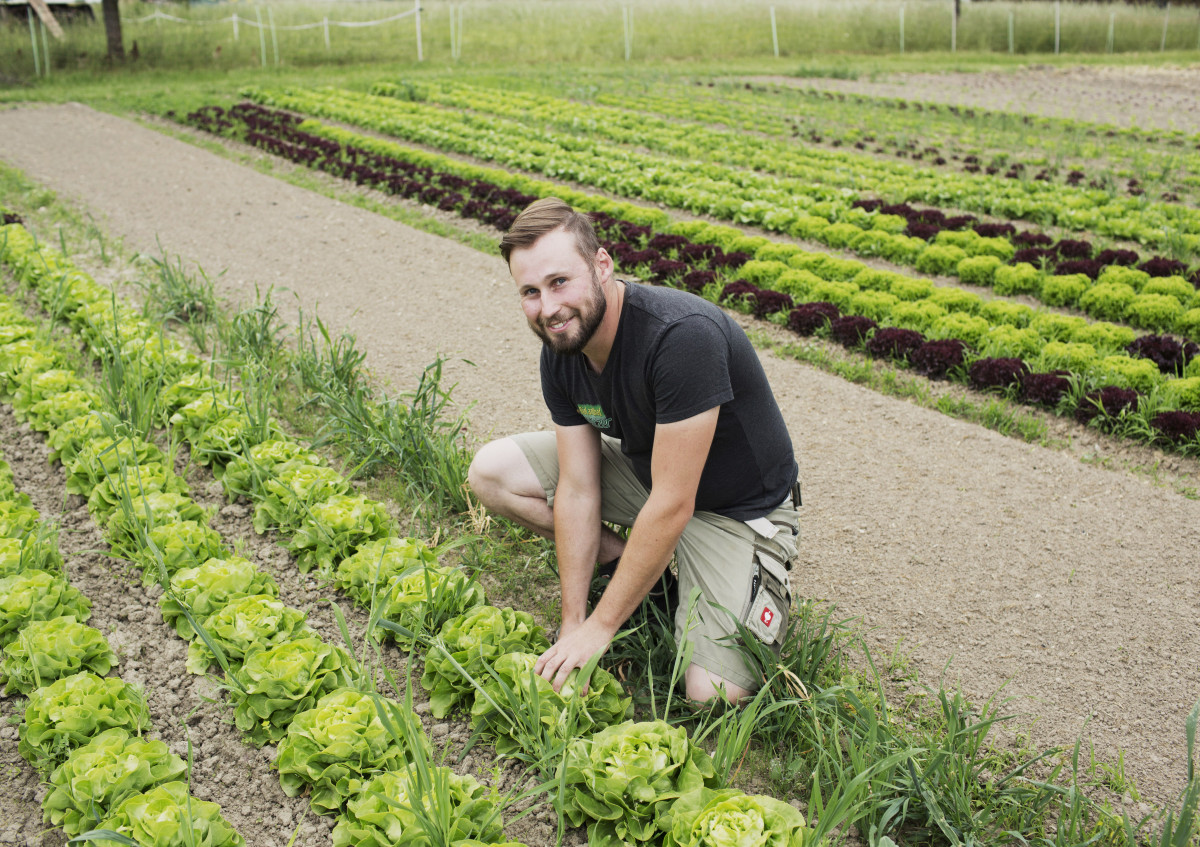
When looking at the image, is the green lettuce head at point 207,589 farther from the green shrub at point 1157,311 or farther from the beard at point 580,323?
the green shrub at point 1157,311

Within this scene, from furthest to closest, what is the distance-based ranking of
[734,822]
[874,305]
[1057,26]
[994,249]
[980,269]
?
[1057,26], [994,249], [980,269], [874,305], [734,822]

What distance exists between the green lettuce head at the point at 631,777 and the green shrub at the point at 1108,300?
5.90 metres

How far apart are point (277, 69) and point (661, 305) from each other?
2310cm

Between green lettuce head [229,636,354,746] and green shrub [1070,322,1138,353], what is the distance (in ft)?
17.5

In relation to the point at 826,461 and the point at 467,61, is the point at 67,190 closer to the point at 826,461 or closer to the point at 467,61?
the point at 826,461

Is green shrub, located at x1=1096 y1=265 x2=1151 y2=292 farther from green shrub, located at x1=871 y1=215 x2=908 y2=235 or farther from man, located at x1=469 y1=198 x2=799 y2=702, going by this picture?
man, located at x1=469 y1=198 x2=799 y2=702

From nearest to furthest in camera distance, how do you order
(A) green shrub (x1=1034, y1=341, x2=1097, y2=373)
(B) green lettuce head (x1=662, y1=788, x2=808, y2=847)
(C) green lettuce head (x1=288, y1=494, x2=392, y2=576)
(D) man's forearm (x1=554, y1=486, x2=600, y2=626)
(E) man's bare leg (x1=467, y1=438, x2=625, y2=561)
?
1. (B) green lettuce head (x1=662, y1=788, x2=808, y2=847)
2. (D) man's forearm (x1=554, y1=486, x2=600, y2=626)
3. (E) man's bare leg (x1=467, y1=438, x2=625, y2=561)
4. (C) green lettuce head (x1=288, y1=494, x2=392, y2=576)
5. (A) green shrub (x1=1034, y1=341, x2=1097, y2=373)

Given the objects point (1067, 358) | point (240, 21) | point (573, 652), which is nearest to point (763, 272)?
point (1067, 358)

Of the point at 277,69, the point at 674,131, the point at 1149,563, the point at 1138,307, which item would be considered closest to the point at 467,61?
the point at 277,69

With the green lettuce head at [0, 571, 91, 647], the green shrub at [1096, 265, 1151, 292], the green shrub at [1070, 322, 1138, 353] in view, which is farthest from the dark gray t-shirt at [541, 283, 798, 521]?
the green shrub at [1096, 265, 1151, 292]

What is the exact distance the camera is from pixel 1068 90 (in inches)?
854

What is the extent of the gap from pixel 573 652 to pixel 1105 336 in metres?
4.98

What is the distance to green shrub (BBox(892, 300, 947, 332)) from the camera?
20.8 feet

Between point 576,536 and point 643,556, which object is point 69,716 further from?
point 643,556
